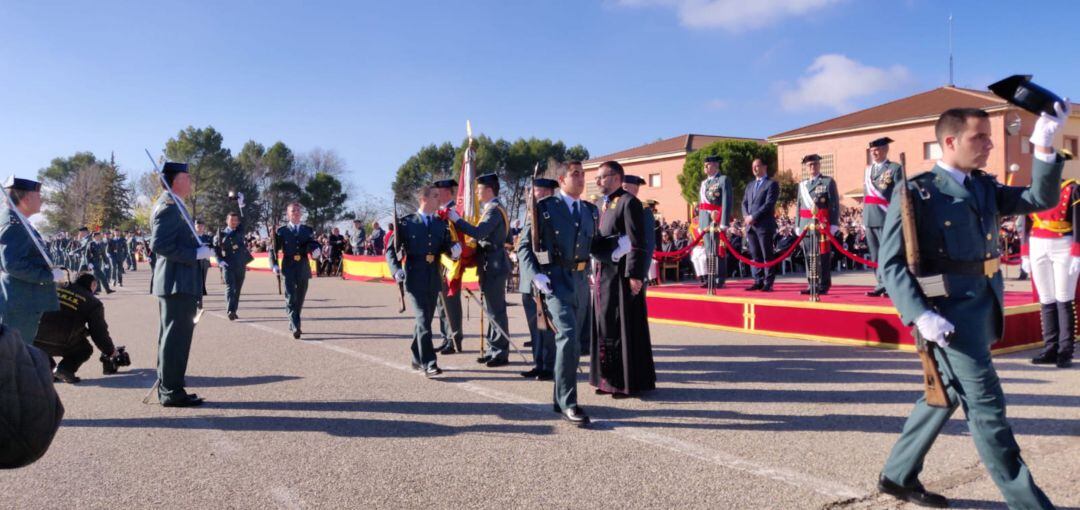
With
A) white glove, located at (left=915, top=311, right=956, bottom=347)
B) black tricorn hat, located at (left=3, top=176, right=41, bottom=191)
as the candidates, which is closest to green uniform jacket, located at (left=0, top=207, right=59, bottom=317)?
black tricorn hat, located at (left=3, top=176, right=41, bottom=191)

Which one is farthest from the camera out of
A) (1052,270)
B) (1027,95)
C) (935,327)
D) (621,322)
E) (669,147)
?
(669,147)

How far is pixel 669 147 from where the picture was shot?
2325 inches

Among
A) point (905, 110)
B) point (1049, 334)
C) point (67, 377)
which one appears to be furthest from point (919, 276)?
point (905, 110)

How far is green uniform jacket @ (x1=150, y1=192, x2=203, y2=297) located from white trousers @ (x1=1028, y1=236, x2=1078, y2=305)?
819cm

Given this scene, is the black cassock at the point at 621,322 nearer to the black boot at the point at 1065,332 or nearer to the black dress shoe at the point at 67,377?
the black boot at the point at 1065,332

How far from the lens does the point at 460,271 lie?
333 inches

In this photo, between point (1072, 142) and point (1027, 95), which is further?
point (1072, 142)

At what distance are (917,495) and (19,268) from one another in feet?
21.4

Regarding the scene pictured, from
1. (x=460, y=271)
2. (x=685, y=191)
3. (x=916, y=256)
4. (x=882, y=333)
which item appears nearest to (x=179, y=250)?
(x=460, y=271)

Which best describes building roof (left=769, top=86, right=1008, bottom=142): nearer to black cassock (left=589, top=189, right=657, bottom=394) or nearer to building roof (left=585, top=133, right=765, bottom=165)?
building roof (left=585, top=133, right=765, bottom=165)

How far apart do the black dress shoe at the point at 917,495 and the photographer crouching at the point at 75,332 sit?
766cm

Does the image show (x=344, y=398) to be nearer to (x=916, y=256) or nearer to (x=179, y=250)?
(x=179, y=250)

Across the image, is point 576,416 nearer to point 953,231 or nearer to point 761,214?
point 953,231

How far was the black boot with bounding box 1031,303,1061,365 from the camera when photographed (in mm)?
7410
